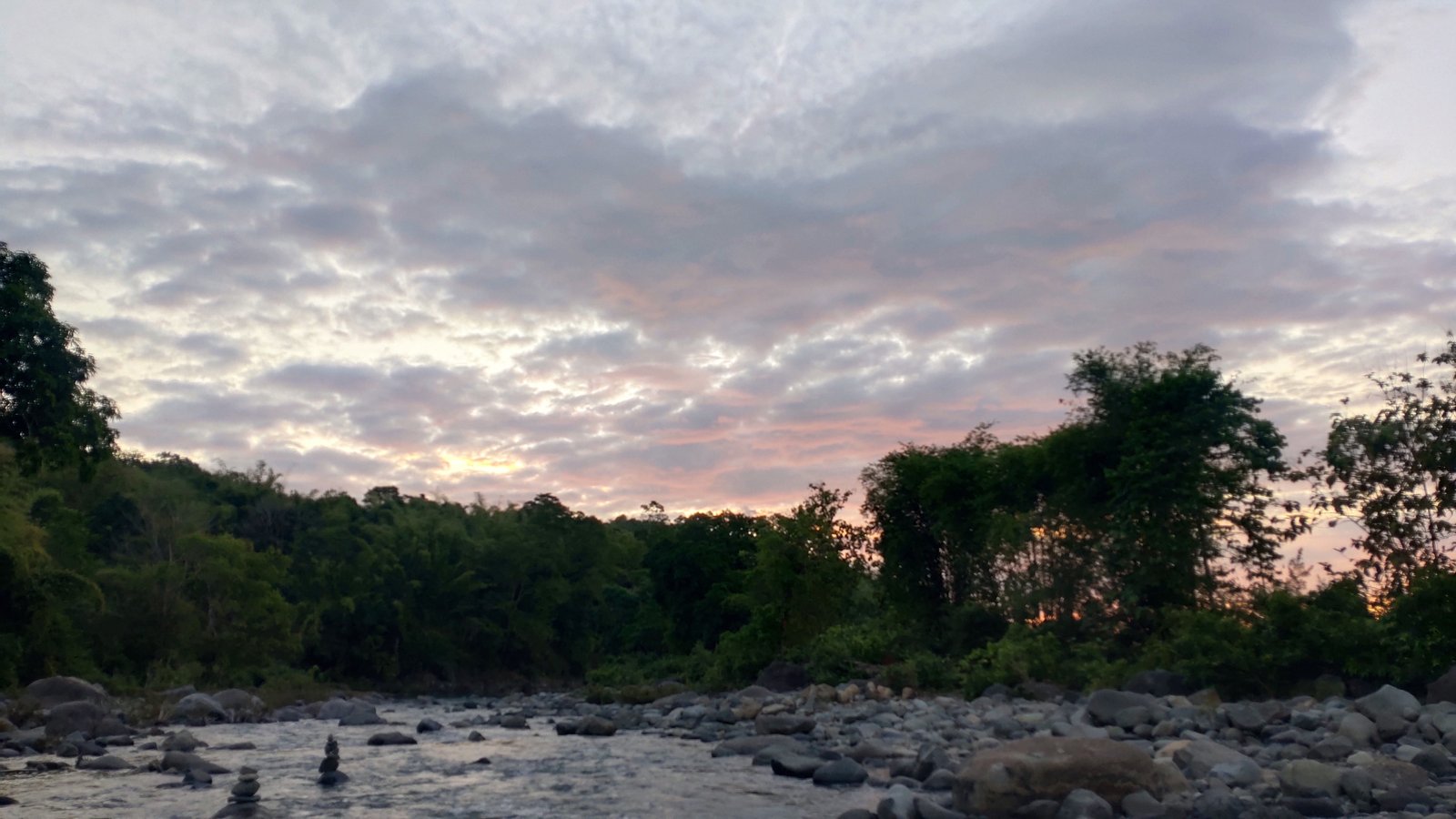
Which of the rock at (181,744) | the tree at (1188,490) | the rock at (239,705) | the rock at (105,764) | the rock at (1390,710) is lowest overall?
the rock at (239,705)

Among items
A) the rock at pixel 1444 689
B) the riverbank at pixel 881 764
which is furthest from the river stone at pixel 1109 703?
the rock at pixel 1444 689

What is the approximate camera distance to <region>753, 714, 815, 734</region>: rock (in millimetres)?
21125

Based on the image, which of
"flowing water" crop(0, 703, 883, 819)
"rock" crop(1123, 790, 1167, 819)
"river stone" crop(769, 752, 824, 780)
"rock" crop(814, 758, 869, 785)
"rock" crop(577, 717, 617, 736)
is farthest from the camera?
"rock" crop(577, 717, 617, 736)

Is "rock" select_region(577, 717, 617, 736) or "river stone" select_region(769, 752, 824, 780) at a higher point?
"river stone" select_region(769, 752, 824, 780)

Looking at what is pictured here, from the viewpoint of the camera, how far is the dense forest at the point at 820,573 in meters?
20.1

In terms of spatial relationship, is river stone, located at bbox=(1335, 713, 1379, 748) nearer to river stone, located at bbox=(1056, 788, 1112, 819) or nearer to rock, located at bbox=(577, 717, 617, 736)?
river stone, located at bbox=(1056, 788, 1112, 819)

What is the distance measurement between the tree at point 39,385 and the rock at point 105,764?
18.7 ft

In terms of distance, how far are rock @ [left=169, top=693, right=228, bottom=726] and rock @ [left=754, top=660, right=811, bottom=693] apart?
16.6m

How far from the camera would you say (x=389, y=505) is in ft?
253

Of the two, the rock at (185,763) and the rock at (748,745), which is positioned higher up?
the rock at (185,763)

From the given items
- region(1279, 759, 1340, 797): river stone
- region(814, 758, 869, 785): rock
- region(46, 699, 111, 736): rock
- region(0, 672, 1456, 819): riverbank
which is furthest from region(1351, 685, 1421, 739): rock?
region(46, 699, 111, 736): rock

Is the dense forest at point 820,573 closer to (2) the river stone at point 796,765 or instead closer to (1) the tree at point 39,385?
(1) the tree at point 39,385

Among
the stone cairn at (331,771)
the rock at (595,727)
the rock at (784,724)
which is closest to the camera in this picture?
the stone cairn at (331,771)

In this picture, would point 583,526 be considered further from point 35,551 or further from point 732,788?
point 732,788
